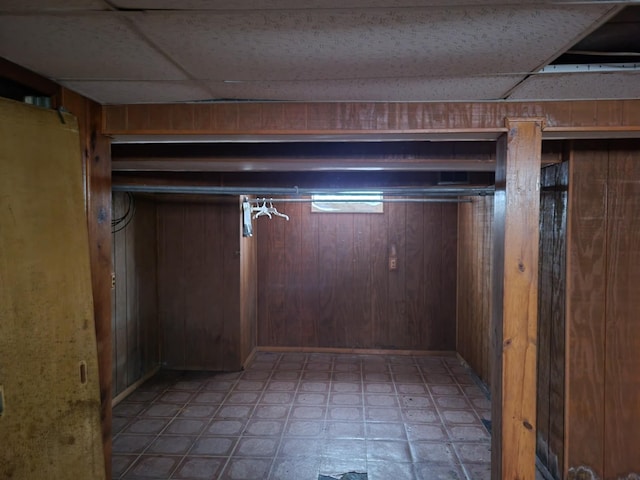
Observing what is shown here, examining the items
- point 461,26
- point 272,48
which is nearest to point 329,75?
point 272,48

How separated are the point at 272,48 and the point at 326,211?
3.92 m

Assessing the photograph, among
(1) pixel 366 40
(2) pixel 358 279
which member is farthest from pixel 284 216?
(1) pixel 366 40

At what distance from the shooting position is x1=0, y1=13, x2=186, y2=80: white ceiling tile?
976mm

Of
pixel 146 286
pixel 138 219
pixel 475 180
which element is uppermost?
pixel 475 180

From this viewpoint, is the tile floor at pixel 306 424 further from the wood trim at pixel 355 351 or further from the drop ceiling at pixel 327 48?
the drop ceiling at pixel 327 48

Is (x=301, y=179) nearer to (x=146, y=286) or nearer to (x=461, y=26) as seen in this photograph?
(x=146, y=286)

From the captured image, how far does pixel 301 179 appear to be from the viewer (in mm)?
3352

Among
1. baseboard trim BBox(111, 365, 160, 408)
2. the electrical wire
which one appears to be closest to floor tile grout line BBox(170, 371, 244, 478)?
baseboard trim BBox(111, 365, 160, 408)

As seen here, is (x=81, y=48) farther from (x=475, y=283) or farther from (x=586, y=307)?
(x=475, y=283)

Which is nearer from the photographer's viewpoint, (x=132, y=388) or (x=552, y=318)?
(x=552, y=318)

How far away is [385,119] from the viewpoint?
5.08ft

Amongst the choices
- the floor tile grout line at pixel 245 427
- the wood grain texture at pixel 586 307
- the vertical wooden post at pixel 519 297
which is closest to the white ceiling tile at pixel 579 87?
the vertical wooden post at pixel 519 297

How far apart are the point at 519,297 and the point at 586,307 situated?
3.25 feet

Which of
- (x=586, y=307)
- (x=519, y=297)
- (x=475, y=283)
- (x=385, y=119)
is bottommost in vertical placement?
(x=475, y=283)
